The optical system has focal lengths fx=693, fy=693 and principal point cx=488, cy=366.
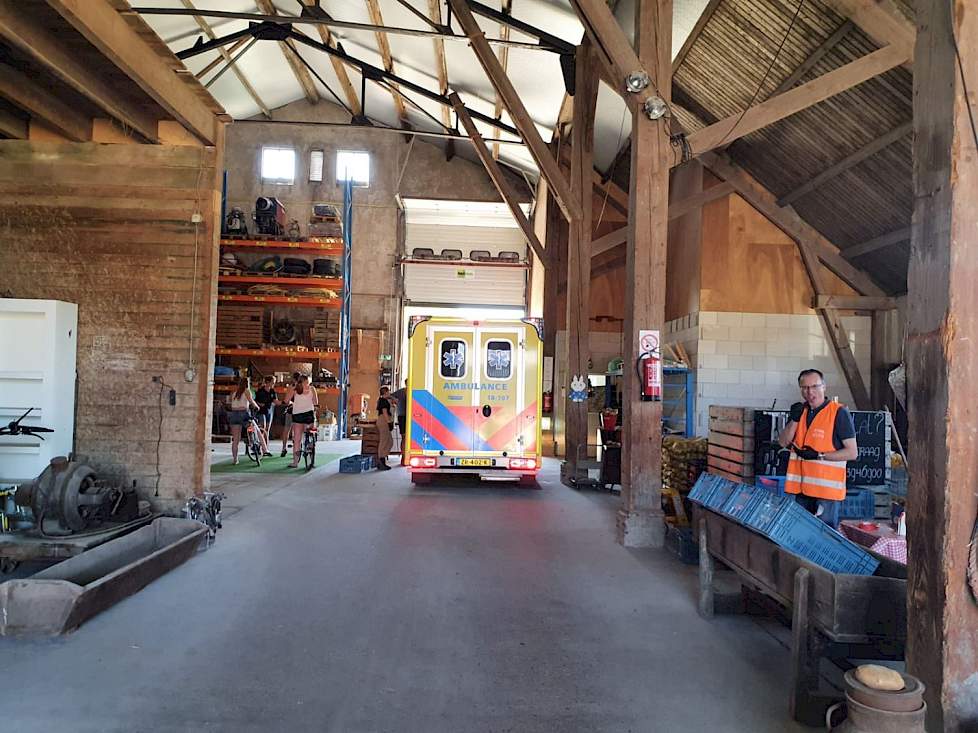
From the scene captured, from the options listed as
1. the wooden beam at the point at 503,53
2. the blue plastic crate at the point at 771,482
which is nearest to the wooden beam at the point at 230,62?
the wooden beam at the point at 503,53

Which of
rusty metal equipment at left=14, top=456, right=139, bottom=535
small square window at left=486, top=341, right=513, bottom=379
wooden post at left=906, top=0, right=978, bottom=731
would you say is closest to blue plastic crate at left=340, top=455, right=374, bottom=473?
small square window at left=486, top=341, right=513, bottom=379

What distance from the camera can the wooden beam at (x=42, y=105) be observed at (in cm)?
614

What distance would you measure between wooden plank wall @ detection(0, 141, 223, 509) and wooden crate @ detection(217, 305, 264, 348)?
12705mm

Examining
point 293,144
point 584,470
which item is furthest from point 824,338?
point 293,144

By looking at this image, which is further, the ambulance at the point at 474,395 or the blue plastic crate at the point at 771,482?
the ambulance at the point at 474,395

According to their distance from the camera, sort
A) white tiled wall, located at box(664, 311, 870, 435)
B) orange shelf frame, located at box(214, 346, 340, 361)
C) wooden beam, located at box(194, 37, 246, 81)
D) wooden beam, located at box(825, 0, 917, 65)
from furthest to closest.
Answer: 1. orange shelf frame, located at box(214, 346, 340, 361)
2. wooden beam, located at box(194, 37, 246, 81)
3. white tiled wall, located at box(664, 311, 870, 435)
4. wooden beam, located at box(825, 0, 917, 65)

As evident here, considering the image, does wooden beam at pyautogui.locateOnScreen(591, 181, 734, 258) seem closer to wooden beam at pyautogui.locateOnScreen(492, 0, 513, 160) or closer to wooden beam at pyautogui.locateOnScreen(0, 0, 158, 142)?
wooden beam at pyautogui.locateOnScreen(492, 0, 513, 160)

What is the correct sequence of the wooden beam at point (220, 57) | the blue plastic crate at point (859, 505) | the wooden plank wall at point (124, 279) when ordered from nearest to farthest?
1. the blue plastic crate at point (859, 505)
2. the wooden plank wall at point (124, 279)
3. the wooden beam at point (220, 57)

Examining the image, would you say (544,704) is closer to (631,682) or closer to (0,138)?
(631,682)

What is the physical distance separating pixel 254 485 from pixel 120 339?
4050mm

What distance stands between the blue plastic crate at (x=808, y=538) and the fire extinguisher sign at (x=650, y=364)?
3.12m

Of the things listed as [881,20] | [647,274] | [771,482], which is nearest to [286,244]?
[647,274]

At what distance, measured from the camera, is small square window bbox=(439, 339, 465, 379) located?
10.5m

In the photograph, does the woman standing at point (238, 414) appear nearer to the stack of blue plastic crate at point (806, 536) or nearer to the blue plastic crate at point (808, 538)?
the stack of blue plastic crate at point (806, 536)
